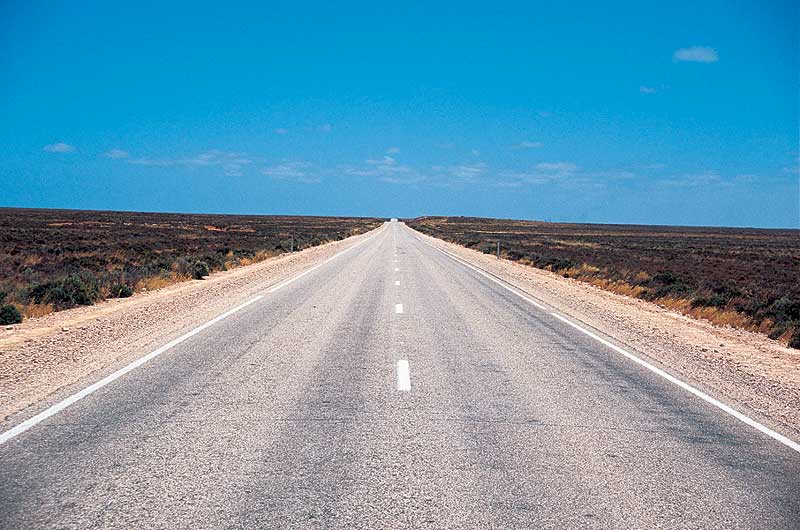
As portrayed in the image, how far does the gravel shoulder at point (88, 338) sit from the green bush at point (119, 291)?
338 mm

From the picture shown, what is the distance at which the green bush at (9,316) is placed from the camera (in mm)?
12163

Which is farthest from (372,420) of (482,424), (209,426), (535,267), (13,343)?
(535,267)

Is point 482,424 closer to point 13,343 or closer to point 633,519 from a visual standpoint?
point 633,519

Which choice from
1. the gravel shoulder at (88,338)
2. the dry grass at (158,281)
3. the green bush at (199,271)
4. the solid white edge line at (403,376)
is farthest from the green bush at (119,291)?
the solid white edge line at (403,376)

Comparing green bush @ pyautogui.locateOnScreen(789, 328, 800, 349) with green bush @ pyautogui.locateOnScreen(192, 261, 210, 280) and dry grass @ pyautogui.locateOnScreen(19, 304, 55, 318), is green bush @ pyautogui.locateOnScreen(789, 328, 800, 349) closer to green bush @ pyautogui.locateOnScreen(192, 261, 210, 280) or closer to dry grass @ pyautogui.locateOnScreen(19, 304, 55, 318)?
dry grass @ pyautogui.locateOnScreen(19, 304, 55, 318)

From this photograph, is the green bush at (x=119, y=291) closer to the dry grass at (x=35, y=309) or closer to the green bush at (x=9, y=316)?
the dry grass at (x=35, y=309)

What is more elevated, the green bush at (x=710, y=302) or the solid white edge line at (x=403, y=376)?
the solid white edge line at (x=403, y=376)

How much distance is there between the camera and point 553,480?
4.81 m

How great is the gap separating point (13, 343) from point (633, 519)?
956 cm

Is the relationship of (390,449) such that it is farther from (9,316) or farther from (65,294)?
(65,294)

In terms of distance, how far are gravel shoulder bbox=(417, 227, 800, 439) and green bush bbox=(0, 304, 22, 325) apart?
37.2 feet

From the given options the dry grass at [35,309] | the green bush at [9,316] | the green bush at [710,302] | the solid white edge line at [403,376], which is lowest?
the green bush at [710,302]

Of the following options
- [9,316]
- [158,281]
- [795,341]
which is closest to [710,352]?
[795,341]

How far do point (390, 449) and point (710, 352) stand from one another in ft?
26.4
